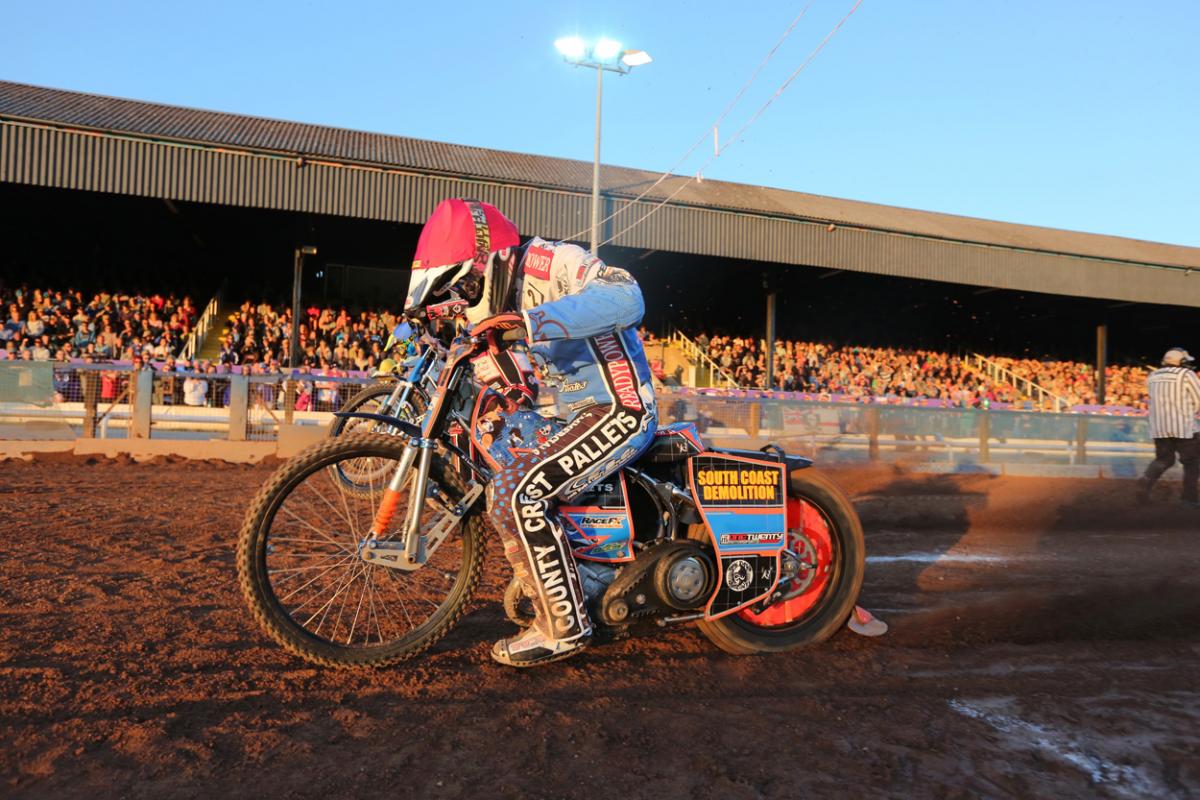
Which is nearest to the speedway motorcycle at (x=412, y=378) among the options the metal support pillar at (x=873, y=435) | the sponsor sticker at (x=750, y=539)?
the sponsor sticker at (x=750, y=539)

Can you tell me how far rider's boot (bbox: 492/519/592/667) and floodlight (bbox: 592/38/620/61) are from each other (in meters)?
18.4

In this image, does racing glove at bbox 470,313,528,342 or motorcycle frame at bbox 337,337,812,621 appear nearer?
racing glove at bbox 470,313,528,342

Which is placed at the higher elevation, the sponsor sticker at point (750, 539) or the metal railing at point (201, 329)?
the metal railing at point (201, 329)

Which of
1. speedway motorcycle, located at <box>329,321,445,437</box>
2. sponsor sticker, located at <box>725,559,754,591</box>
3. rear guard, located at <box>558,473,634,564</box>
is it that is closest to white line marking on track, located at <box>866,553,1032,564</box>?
sponsor sticker, located at <box>725,559,754,591</box>

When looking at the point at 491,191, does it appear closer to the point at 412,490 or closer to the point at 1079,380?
the point at 412,490

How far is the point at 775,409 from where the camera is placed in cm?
1316

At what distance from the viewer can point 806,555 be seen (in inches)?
154

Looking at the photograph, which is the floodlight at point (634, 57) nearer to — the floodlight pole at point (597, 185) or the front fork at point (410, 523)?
the floodlight pole at point (597, 185)

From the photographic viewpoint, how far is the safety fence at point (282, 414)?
12289mm

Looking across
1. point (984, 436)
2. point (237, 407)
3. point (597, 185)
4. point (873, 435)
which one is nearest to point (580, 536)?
point (873, 435)

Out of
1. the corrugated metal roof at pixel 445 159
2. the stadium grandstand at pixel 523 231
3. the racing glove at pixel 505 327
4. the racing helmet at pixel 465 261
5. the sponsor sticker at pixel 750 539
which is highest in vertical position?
the corrugated metal roof at pixel 445 159

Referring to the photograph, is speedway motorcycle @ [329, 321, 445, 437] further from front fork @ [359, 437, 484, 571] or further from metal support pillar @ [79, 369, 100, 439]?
metal support pillar @ [79, 369, 100, 439]

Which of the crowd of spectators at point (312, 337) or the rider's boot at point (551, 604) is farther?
the crowd of spectators at point (312, 337)

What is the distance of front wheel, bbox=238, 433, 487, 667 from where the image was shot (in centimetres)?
307
